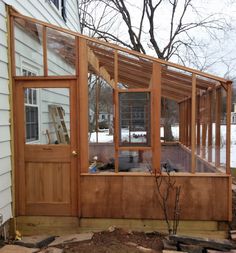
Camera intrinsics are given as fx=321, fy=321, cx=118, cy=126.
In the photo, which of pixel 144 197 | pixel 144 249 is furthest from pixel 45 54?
pixel 144 249

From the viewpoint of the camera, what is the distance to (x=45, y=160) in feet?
15.6

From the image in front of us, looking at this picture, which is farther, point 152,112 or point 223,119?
point 223,119

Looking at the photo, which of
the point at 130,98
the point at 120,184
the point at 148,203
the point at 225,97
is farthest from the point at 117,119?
the point at 225,97

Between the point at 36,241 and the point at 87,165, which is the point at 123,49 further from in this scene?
the point at 36,241

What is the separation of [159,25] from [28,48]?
16.5m

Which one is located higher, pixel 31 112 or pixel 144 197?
pixel 31 112

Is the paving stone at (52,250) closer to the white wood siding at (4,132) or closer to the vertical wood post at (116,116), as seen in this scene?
the white wood siding at (4,132)

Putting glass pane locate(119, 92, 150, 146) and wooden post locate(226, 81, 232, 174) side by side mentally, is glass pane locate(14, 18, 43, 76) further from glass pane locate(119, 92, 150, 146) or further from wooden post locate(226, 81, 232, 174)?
wooden post locate(226, 81, 232, 174)

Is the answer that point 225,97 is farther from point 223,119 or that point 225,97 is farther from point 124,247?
point 124,247

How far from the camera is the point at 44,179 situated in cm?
477

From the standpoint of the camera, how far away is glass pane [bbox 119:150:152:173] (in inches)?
189

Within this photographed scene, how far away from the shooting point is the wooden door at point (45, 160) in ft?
15.4

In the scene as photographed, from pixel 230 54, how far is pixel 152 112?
14608 millimetres

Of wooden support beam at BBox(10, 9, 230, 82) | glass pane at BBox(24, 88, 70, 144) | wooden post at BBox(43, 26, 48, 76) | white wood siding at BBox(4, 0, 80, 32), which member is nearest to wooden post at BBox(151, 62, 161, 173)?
wooden support beam at BBox(10, 9, 230, 82)
